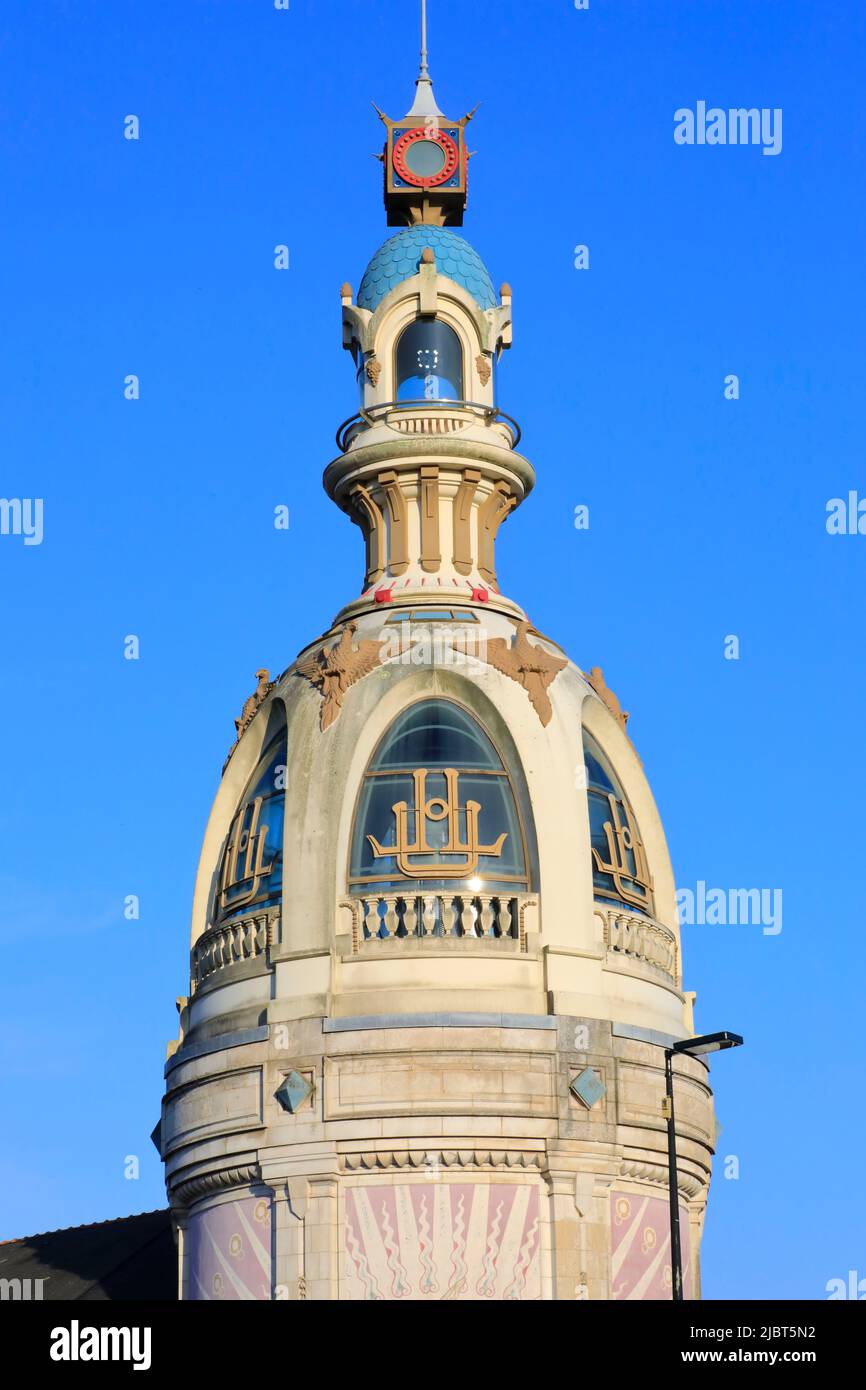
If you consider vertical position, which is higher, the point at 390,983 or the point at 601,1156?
the point at 390,983

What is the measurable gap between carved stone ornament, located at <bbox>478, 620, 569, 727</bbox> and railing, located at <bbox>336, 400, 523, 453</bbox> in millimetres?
5267

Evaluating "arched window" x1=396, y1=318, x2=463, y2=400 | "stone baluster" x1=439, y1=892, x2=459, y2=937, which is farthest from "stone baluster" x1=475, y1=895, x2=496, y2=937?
"arched window" x1=396, y1=318, x2=463, y2=400

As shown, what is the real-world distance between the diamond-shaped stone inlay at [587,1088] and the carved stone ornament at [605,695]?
26.0ft

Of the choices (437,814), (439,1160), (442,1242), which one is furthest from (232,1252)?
(437,814)

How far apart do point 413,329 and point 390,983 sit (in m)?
14.4

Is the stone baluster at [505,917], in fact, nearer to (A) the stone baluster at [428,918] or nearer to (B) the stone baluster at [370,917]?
(A) the stone baluster at [428,918]

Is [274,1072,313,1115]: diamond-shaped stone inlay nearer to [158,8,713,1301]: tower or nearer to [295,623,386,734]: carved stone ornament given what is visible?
[158,8,713,1301]: tower

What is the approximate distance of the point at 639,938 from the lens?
4753cm

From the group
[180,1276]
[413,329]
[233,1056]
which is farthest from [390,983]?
[413,329]

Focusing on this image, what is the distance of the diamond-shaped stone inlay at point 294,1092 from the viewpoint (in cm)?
4450

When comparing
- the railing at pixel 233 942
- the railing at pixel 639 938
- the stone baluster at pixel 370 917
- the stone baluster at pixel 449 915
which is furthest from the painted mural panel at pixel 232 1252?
the railing at pixel 639 938

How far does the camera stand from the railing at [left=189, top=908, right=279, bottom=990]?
4675 cm
